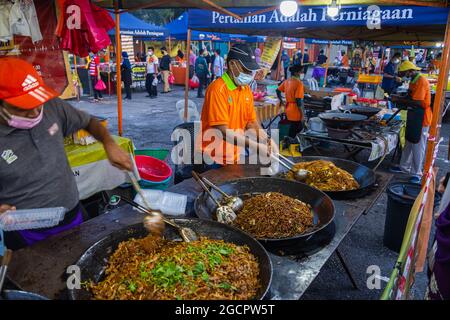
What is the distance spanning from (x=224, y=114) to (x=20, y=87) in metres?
1.65

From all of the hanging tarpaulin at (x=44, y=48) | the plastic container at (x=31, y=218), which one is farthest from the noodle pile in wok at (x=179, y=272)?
the hanging tarpaulin at (x=44, y=48)

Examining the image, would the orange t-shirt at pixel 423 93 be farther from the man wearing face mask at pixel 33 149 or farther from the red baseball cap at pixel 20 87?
the red baseball cap at pixel 20 87

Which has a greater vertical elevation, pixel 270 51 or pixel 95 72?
pixel 270 51

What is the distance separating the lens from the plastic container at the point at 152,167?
4375 mm

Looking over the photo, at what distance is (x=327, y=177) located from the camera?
288 cm

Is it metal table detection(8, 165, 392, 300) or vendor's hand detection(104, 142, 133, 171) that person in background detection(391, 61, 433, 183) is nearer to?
metal table detection(8, 165, 392, 300)

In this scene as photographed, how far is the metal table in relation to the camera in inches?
61.2

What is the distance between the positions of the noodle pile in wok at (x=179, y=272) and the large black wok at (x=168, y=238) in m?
0.04

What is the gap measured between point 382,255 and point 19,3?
16.6 ft

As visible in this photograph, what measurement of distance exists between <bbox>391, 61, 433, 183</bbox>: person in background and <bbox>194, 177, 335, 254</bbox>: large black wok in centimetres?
437

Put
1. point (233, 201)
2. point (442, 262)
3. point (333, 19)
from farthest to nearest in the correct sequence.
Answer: point (333, 19)
point (233, 201)
point (442, 262)

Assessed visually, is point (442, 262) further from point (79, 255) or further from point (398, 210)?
point (398, 210)

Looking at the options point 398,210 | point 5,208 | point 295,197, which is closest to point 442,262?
point 295,197

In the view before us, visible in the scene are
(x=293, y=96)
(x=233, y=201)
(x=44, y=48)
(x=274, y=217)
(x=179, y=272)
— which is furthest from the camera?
(x=293, y=96)
